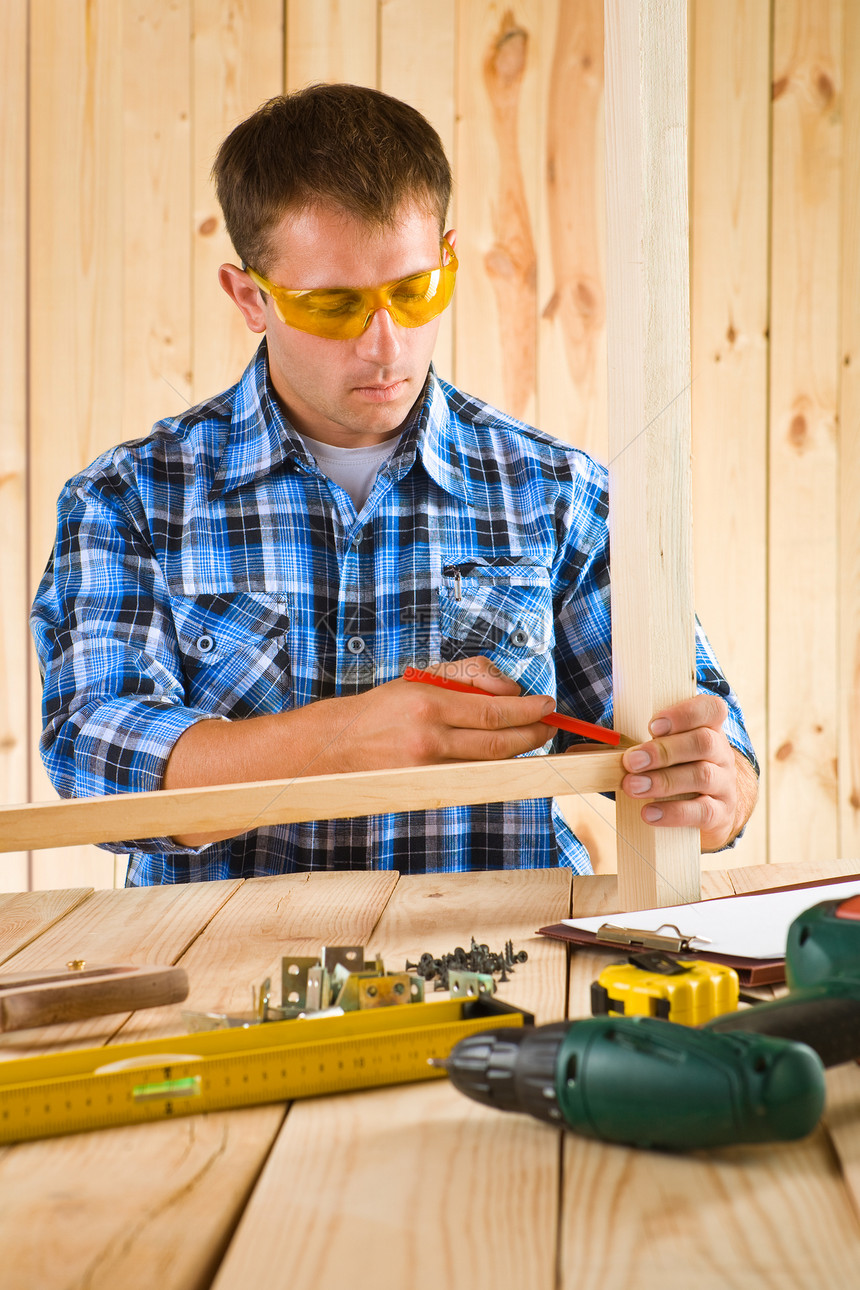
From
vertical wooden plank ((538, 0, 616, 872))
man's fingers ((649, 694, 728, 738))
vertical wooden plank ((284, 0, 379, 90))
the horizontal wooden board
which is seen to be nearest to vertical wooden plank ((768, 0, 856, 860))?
vertical wooden plank ((538, 0, 616, 872))

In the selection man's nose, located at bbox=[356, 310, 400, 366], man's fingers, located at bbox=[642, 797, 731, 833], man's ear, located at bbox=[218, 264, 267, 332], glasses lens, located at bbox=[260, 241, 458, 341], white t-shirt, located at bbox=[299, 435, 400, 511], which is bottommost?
man's fingers, located at bbox=[642, 797, 731, 833]

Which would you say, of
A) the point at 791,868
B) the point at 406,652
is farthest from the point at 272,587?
the point at 791,868

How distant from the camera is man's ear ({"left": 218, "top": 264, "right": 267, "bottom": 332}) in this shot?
4.67 feet

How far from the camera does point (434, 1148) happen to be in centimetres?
46

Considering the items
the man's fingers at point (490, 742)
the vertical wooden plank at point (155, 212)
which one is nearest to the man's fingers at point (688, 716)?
the man's fingers at point (490, 742)

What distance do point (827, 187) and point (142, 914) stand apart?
6.21 ft

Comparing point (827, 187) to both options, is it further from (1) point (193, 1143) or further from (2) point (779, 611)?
(1) point (193, 1143)

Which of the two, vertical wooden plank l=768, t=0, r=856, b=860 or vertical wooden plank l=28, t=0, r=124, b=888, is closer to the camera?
vertical wooden plank l=28, t=0, r=124, b=888

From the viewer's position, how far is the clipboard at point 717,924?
0.69 m

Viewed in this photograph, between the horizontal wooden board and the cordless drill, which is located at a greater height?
the horizontal wooden board

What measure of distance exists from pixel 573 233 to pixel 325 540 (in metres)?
0.97

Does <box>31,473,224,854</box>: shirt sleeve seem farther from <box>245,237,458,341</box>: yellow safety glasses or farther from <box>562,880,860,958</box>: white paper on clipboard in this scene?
<box>562,880,860,958</box>: white paper on clipboard

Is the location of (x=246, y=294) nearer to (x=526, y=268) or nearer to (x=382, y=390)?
(x=382, y=390)

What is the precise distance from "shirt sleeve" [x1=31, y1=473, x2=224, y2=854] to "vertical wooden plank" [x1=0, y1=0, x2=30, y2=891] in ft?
2.15
